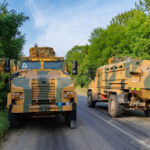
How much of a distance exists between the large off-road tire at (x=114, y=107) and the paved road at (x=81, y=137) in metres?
1.35

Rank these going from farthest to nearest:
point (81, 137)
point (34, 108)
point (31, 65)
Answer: point (31, 65) → point (34, 108) → point (81, 137)

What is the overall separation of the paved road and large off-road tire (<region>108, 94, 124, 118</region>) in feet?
4.43

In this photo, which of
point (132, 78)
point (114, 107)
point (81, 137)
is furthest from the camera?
point (114, 107)

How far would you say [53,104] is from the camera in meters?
6.89

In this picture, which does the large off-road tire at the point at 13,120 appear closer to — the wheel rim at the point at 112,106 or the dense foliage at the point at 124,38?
the wheel rim at the point at 112,106

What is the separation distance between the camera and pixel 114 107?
31.8 ft

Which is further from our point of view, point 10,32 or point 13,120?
point 10,32

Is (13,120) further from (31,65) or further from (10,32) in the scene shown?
(10,32)

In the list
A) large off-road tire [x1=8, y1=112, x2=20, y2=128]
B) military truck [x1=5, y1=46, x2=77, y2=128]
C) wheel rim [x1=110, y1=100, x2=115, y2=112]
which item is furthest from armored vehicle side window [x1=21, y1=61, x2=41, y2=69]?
wheel rim [x1=110, y1=100, x2=115, y2=112]

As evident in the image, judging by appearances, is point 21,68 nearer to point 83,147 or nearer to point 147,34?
point 83,147

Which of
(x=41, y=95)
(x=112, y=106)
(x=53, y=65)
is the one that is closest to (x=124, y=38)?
(x=112, y=106)

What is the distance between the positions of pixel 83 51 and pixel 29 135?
53.1m

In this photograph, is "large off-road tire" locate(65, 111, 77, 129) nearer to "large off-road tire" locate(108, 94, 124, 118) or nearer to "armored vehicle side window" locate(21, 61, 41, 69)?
"armored vehicle side window" locate(21, 61, 41, 69)

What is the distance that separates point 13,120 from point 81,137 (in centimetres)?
238
